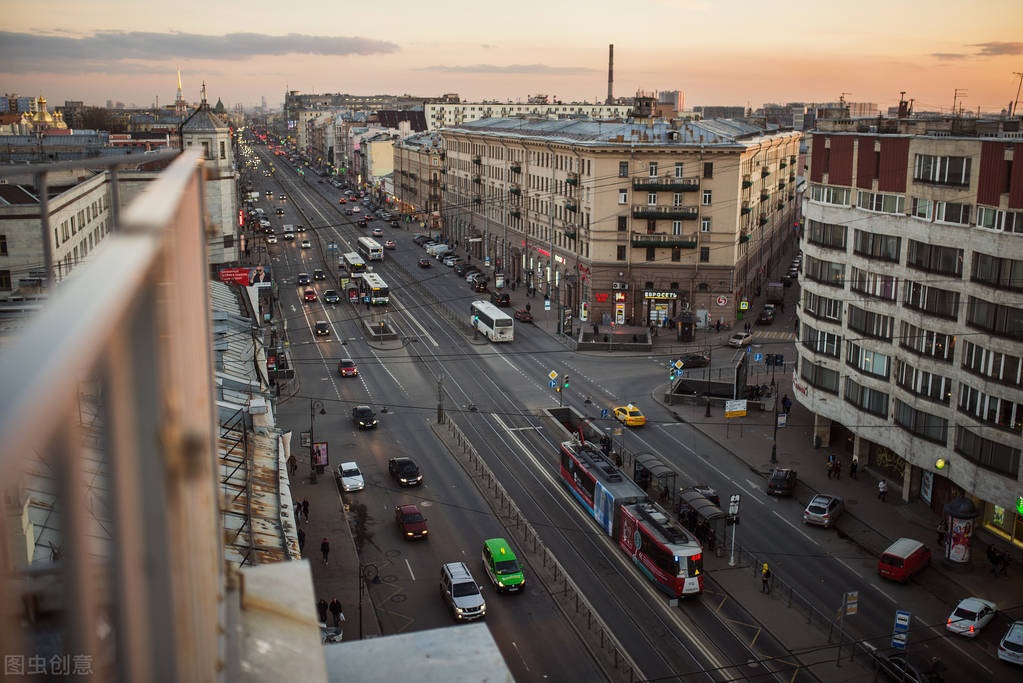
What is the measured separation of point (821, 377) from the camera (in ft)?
153

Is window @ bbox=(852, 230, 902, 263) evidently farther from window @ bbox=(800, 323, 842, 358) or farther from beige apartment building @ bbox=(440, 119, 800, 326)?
beige apartment building @ bbox=(440, 119, 800, 326)

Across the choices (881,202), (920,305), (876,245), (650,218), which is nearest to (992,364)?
(920,305)

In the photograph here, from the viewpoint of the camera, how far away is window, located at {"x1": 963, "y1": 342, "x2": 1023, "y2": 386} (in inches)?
1358

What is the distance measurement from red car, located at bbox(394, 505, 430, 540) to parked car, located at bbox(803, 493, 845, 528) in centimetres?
1596

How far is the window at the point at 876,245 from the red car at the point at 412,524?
23552mm

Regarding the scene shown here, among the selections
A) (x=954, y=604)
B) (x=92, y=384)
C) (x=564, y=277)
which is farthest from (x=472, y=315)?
(x=92, y=384)

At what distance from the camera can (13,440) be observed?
1.36 meters

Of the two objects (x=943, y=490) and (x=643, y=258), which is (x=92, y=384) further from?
(x=643, y=258)

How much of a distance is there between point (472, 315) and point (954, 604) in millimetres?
47999

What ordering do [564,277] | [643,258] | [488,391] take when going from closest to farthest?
[488,391] → [643,258] → [564,277]

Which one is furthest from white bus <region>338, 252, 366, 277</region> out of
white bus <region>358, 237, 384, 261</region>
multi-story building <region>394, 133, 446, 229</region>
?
multi-story building <region>394, 133, 446, 229</region>

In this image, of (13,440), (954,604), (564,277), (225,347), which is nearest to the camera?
(13,440)

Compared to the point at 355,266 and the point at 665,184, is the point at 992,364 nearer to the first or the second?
the point at 665,184

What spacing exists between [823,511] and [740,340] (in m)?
32.4
